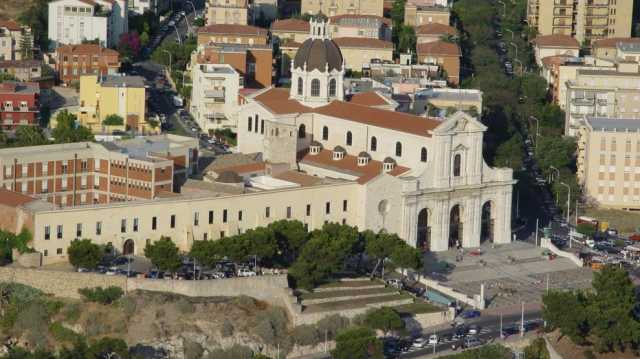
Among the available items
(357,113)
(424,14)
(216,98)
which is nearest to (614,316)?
(357,113)

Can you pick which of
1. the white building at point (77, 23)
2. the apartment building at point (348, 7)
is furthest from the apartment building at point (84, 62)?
the apartment building at point (348, 7)

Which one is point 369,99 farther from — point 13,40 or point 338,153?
point 13,40

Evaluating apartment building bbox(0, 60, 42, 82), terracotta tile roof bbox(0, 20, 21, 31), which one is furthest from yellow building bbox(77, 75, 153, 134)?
terracotta tile roof bbox(0, 20, 21, 31)

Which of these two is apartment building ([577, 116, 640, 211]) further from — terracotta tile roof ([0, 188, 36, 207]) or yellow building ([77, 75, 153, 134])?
terracotta tile roof ([0, 188, 36, 207])

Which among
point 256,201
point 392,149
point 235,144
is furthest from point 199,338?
point 235,144

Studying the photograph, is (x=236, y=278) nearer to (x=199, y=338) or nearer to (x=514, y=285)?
(x=199, y=338)

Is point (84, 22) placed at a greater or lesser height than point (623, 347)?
greater

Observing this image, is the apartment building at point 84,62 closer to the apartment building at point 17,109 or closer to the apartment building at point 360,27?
the apartment building at point 17,109
